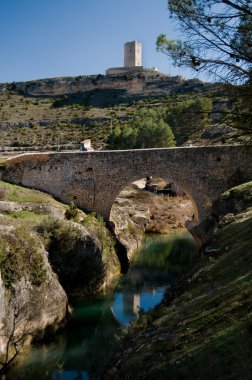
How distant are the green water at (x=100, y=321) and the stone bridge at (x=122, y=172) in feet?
12.1

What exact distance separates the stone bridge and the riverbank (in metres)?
13.2

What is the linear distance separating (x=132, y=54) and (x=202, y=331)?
88241 millimetres

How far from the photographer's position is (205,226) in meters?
25.3

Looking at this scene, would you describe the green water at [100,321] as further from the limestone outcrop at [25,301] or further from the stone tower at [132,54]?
the stone tower at [132,54]

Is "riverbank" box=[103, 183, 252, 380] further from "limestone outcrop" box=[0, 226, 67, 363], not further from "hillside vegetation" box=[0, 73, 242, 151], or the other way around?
"hillside vegetation" box=[0, 73, 242, 151]

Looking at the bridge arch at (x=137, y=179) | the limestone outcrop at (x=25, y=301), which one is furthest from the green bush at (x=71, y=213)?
the limestone outcrop at (x=25, y=301)

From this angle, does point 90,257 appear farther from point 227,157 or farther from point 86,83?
point 86,83

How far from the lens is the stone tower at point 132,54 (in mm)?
90531

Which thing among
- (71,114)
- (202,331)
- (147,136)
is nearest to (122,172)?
(147,136)

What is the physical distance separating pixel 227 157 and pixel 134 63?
225ft

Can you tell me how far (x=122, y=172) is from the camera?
27109 mm

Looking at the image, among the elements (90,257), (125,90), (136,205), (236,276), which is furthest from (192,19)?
(125,90)

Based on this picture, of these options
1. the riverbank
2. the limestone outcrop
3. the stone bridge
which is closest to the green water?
the limestone outcrop

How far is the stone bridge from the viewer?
2658 cm
